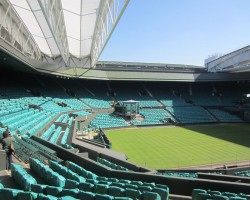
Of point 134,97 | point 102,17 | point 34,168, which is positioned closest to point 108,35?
point 102,17

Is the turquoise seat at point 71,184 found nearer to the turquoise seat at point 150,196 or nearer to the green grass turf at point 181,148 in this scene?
the turquoise seat at point 150,196

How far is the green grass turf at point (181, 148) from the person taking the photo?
739 inches

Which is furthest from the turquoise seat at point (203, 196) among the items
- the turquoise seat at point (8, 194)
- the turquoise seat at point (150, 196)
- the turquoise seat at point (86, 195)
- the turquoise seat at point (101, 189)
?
the turquoise seat at point (8, 194)

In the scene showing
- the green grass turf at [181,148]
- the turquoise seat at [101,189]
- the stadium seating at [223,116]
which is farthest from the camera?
the stadium seating at [223,116]

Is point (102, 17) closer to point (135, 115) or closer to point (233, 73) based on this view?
point (135, 115)

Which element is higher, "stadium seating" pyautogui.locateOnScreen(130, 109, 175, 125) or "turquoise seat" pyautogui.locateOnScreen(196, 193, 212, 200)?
"stadium seating" pyautogui.locateOnScreen(130, 109, 175, 125)

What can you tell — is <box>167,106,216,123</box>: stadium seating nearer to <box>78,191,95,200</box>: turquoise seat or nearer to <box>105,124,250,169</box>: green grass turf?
<box>105,124,250,169</box>: green grass turf

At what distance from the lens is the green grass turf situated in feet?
61.6

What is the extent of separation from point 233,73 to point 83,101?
81.3 feet

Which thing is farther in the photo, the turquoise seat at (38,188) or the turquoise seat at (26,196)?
the turquoise seat at (38,188)

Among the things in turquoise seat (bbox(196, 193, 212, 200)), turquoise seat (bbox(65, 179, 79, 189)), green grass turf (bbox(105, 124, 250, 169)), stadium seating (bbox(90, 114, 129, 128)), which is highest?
stadium seating (bbox(90, 114, 129, 128))

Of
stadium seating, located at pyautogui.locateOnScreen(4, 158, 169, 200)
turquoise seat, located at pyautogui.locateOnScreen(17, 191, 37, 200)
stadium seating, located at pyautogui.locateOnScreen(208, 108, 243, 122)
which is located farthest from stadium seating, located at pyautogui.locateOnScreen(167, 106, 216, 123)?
turquoise seat, located at pyautogui.locateOnScreen(17, 191, 37, 200)

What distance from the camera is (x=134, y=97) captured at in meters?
47.0

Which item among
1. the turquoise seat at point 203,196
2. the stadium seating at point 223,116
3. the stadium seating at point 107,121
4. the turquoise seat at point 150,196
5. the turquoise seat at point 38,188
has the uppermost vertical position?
the stadium seating at point 223,116
